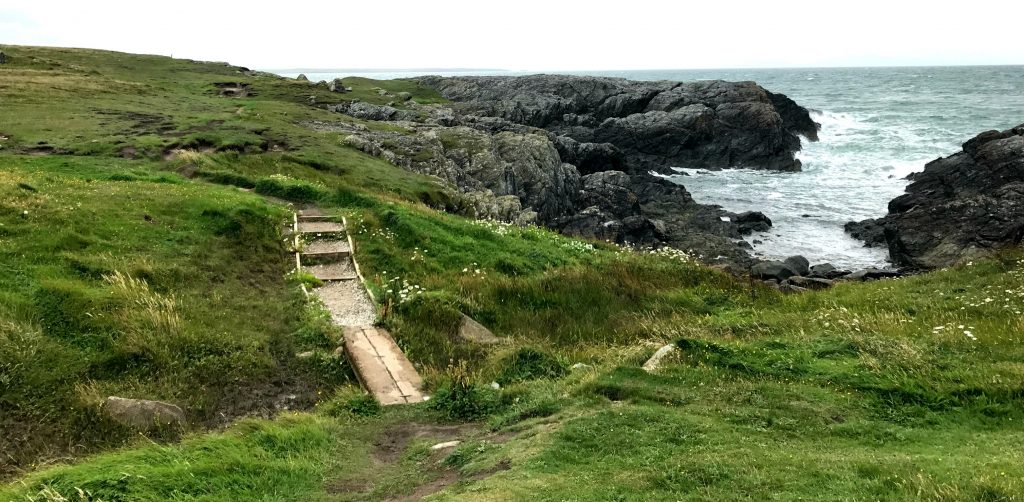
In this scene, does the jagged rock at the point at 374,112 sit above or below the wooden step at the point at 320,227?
above

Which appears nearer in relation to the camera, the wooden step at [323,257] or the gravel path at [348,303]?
the gravel path at [348,303]

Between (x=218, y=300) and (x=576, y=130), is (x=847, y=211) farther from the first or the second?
(x=218, y=300)

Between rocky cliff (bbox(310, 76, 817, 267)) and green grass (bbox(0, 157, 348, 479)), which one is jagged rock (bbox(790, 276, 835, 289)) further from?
green grass (bbox(0, 157, 348, 479))

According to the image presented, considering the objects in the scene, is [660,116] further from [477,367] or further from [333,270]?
[477,367]

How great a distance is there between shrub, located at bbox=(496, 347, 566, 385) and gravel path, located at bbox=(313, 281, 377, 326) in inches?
169

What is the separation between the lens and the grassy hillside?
7.47m

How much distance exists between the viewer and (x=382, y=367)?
1274 centimetres

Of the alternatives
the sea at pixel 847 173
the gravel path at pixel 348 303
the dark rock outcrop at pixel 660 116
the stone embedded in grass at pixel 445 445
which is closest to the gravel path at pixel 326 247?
the gravel path at pixel 348 303

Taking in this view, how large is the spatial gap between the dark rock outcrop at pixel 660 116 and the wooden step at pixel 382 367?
5262 centimetres

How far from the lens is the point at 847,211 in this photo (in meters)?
50.3

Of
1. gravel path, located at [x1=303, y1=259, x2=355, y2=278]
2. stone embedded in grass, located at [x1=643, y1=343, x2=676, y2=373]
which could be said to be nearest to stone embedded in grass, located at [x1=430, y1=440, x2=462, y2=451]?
stone embedded in grass, located at [x1=643, y1=343, x2=676, y2=373]

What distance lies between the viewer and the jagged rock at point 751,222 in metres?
45.0

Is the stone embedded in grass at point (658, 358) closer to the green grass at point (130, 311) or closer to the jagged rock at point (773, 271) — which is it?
the green grass at point (130, 311)

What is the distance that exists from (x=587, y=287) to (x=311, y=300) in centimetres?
800
